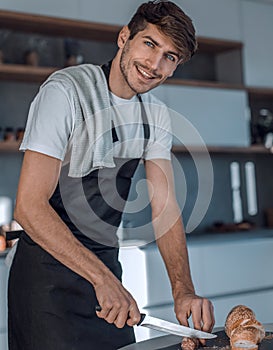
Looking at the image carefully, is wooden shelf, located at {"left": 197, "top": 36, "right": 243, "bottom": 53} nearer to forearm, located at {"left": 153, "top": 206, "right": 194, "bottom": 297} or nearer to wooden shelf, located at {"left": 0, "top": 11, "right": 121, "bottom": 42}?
wooden shelf, located at {"left": 0, "top": 11, "right": 121, "bottom": 42}

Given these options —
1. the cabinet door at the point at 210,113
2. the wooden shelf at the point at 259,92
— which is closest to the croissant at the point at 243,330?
the cabinet door at the point at 210,113

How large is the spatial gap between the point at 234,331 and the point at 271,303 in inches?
106

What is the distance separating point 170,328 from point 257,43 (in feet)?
11.8

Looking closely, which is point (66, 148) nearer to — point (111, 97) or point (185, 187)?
A: point (111, 97)

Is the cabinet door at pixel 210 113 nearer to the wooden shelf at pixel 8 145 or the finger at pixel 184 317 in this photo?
Result: the wooden shelf at pixel 8 145

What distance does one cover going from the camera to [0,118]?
384 cm

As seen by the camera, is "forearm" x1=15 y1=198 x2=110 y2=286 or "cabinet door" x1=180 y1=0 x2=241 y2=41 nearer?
"forearm" x1=15 y1=198 x2=110 y2=286

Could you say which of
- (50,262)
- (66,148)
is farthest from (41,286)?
(66,148)

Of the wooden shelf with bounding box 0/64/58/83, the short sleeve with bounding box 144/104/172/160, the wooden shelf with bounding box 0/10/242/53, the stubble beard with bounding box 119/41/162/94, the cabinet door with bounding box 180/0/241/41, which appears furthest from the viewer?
the cabinet door with bounding box 180/0/241/41

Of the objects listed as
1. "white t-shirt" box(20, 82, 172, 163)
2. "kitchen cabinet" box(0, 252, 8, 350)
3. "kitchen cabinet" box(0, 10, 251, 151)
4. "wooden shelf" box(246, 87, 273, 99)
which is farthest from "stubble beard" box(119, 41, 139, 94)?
"wooden shelf" box(246, 87, 273, 99)

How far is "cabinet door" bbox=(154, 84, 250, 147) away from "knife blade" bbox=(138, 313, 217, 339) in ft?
9.04

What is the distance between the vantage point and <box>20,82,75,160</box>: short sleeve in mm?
1604

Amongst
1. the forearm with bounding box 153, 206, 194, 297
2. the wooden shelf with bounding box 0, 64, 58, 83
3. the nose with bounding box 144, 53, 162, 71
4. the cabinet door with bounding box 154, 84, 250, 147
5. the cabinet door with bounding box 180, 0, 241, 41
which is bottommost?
the forearm with bounding box 153, 206, 194, 297

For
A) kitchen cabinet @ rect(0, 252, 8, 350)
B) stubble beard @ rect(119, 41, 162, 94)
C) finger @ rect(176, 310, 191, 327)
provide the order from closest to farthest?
finger @ rect(176, 310, 191, 327) → stubble beard @ rect(119, 41, 162, 94) → kitchen cabinet @ rect(0, 252, 8, 350)
